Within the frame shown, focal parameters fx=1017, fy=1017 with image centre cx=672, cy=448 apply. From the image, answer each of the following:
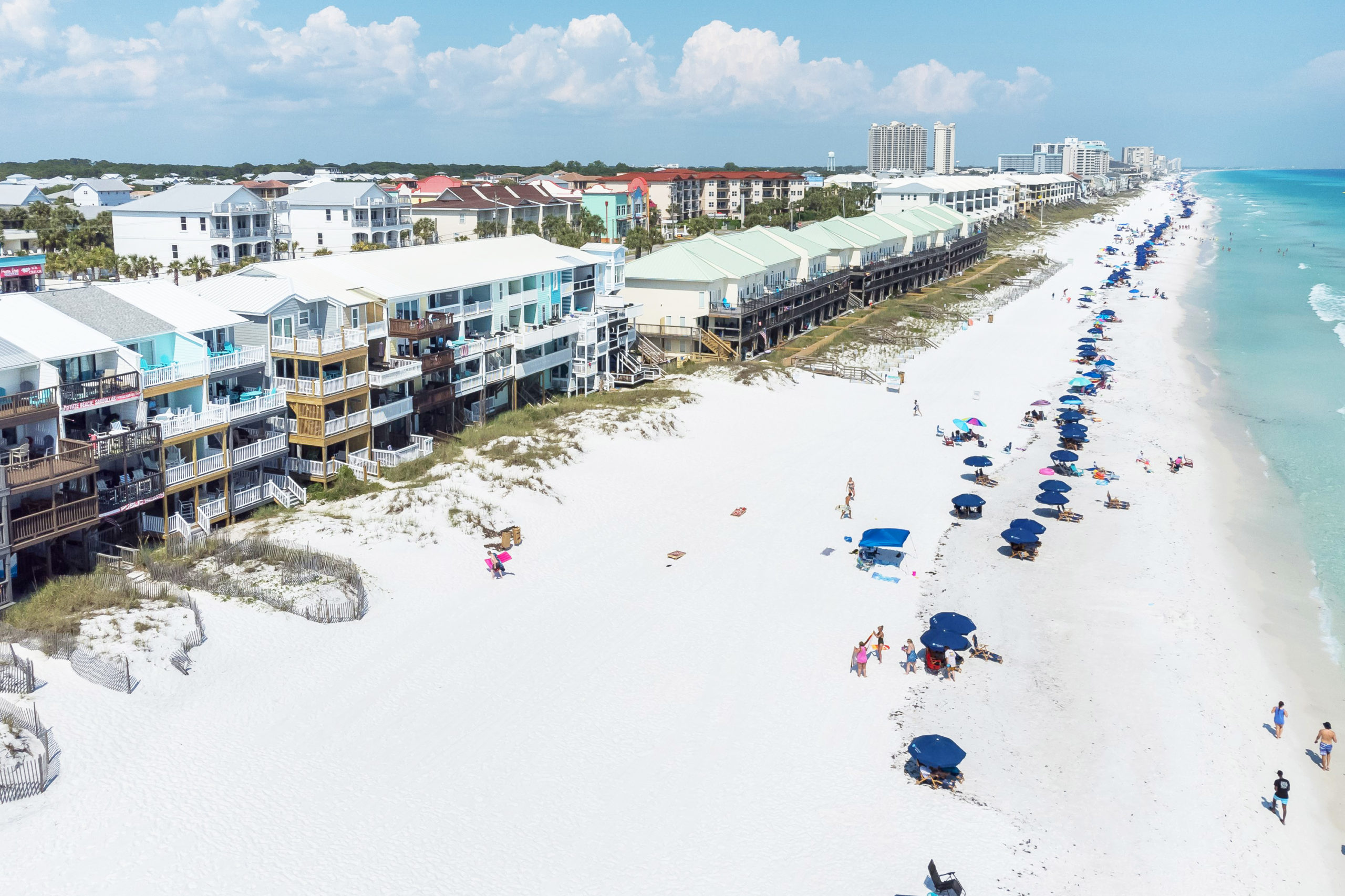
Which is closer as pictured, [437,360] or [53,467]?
[53,467]

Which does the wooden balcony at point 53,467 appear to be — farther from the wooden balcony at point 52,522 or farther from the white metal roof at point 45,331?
the white metal roof at point 45,331

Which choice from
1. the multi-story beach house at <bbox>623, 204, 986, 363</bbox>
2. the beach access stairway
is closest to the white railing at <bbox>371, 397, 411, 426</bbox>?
the multi-story beach house at <bbox>623, 204, 986, 363</bbox>

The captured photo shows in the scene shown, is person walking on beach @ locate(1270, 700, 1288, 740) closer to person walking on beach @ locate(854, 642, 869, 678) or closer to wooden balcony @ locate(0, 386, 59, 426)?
person walking on beach @ locate(854, 642, 869, 678)

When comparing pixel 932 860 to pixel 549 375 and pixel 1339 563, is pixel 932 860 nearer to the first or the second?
pixel 1339 563

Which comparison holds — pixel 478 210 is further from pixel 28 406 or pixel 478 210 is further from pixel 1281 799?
pixel 1281 799

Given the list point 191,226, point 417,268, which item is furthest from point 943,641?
point 191,226

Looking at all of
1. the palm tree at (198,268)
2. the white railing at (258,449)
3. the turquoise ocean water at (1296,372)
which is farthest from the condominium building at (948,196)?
the white railing at (258,449)

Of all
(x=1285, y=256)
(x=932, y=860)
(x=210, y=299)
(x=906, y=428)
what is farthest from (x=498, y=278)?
(x=1285, y=256)
